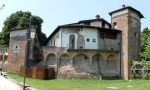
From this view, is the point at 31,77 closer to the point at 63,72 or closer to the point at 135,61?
the point at 63,72

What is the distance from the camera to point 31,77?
133 feet

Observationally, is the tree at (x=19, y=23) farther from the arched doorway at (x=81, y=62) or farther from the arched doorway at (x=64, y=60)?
the arched doorway at (x=81, y=62)

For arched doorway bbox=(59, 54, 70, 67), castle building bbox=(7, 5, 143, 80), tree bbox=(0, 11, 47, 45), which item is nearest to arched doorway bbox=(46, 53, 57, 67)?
castle building bbox=(7, 5, 143, 80)

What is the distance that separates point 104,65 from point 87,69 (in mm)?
3161

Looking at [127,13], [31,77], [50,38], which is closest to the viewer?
[31,77]

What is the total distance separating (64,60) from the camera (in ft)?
138

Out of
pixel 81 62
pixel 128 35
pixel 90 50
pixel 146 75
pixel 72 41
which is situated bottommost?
pixel 146 75

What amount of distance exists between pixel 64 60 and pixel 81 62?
8.58 ft

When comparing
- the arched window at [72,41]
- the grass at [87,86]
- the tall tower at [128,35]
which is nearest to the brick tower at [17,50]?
the arched window at [72,41]

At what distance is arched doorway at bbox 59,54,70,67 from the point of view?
41938mm

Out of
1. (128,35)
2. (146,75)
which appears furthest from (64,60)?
(146,75)

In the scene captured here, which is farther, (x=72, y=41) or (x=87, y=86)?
(x=72, y=41)

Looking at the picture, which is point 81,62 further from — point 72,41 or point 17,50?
point 17,50

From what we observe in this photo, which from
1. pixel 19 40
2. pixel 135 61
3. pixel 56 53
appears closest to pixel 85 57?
pixel 56 53
